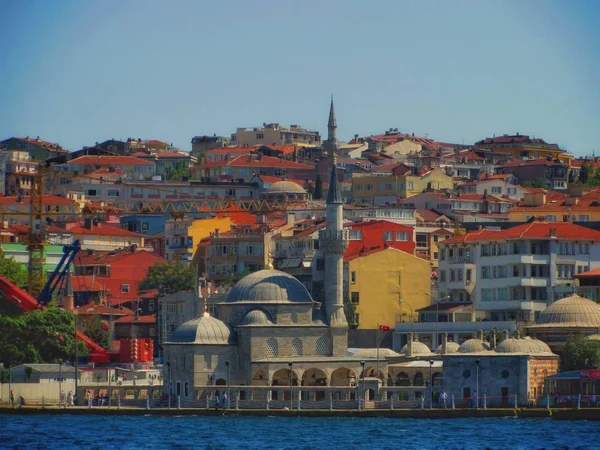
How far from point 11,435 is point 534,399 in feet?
76.9

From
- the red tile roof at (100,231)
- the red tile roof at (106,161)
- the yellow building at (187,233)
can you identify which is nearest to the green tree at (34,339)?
the yellow building at (187,233)

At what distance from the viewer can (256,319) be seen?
10025 centimetres

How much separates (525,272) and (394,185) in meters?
47.6

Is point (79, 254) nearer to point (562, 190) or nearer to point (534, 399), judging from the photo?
point (562, 190)

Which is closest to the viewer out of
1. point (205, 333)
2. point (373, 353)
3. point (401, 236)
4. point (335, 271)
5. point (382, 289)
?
point (205, 333)

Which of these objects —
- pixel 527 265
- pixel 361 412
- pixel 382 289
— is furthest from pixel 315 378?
pixel 382 289

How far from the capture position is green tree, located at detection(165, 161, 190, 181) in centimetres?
17888

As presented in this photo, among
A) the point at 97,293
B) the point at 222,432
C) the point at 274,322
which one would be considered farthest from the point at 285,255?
the point at 222,432

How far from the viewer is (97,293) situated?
133 m

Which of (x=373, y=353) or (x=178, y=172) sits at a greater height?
(x=178, y=172)

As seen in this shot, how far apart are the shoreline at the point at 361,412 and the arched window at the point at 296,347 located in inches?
235

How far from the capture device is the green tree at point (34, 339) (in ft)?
350

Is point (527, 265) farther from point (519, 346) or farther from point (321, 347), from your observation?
point (519, 346)

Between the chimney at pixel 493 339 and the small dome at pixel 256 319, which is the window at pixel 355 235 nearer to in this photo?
the chimney at pixel 493 339
